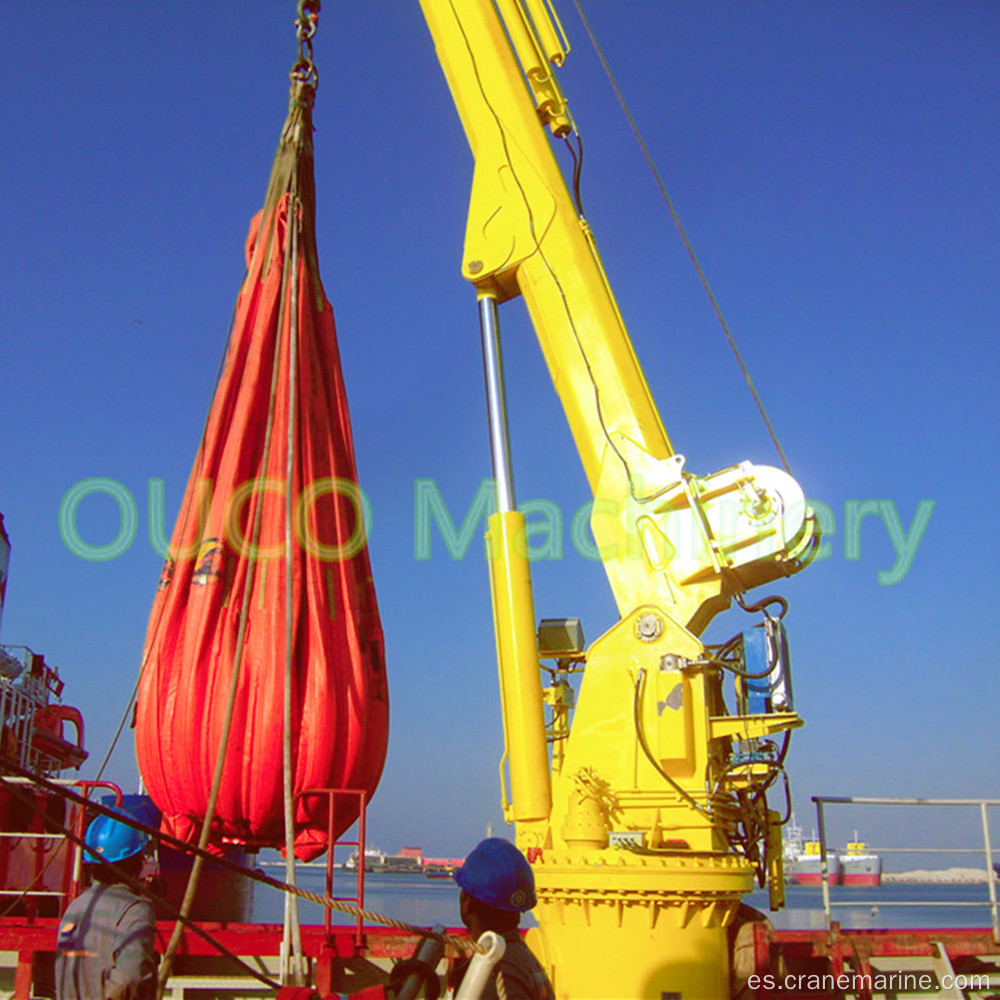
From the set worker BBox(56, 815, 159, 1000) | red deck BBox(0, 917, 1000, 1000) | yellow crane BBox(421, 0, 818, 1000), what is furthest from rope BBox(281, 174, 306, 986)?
yellow crane BBox(421, 0, 818, 1000)

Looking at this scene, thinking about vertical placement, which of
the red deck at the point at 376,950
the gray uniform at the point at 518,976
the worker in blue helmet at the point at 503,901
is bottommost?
the red deck at the point at 376,950

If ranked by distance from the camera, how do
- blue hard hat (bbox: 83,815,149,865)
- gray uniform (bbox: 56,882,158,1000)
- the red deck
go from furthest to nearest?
the red deck
blue hard hat (bbox: 83,815,149,865)
gray uniform (bbox: 56,882,158,1000)

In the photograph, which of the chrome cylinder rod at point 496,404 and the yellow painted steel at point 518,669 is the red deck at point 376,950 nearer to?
the yellow painted steel at point 518,669

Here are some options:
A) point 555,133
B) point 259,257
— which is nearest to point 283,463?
point 259,257

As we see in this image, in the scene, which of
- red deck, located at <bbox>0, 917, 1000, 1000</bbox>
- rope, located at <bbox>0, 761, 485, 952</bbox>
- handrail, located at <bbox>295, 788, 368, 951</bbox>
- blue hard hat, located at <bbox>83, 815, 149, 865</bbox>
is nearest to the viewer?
rope, located at <bbox>0, 761, 485, 952</bbox>

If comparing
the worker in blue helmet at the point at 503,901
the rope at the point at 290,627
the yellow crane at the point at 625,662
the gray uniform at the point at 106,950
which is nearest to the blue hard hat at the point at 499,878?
the worker in blue helmet at the point at 503,901

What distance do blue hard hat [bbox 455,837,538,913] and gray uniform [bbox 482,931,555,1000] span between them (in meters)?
0.10

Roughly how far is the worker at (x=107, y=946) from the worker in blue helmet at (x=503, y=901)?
103 cm

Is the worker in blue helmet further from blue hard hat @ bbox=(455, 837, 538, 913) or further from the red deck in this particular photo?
the red deck

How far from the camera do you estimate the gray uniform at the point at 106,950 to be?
9.40ft

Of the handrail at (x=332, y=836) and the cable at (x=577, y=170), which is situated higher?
the cable at (x=577, y=170)

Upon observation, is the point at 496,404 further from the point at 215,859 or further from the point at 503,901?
the point at 503,901

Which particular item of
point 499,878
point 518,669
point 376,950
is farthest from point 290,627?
point 499,878

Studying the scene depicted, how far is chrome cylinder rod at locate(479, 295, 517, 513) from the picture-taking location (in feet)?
23.5
